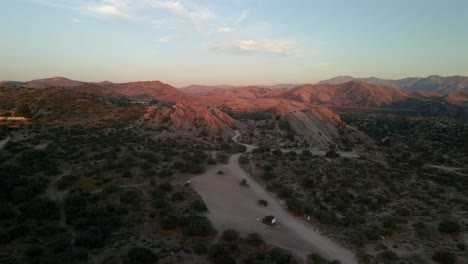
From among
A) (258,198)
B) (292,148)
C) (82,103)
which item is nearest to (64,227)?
(258,198)

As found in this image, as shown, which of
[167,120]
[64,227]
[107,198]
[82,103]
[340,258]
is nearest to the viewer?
[340,258]

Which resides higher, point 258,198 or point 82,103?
point 82,103

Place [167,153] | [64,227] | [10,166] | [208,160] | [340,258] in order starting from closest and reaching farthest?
[340,258] → [64,227] → [10,166] → [208,160] → [167,153]

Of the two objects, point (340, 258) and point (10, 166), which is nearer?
point (340, 258)

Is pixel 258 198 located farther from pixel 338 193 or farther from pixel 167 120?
pixel 167 120

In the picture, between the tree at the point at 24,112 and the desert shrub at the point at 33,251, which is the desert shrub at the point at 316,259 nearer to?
the desert shrub at the point at 33,251

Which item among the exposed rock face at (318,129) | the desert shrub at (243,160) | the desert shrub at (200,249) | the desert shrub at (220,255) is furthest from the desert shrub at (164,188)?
the exposed rock face at (318,129)

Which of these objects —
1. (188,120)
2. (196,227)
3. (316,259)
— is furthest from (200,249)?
(188,120)
